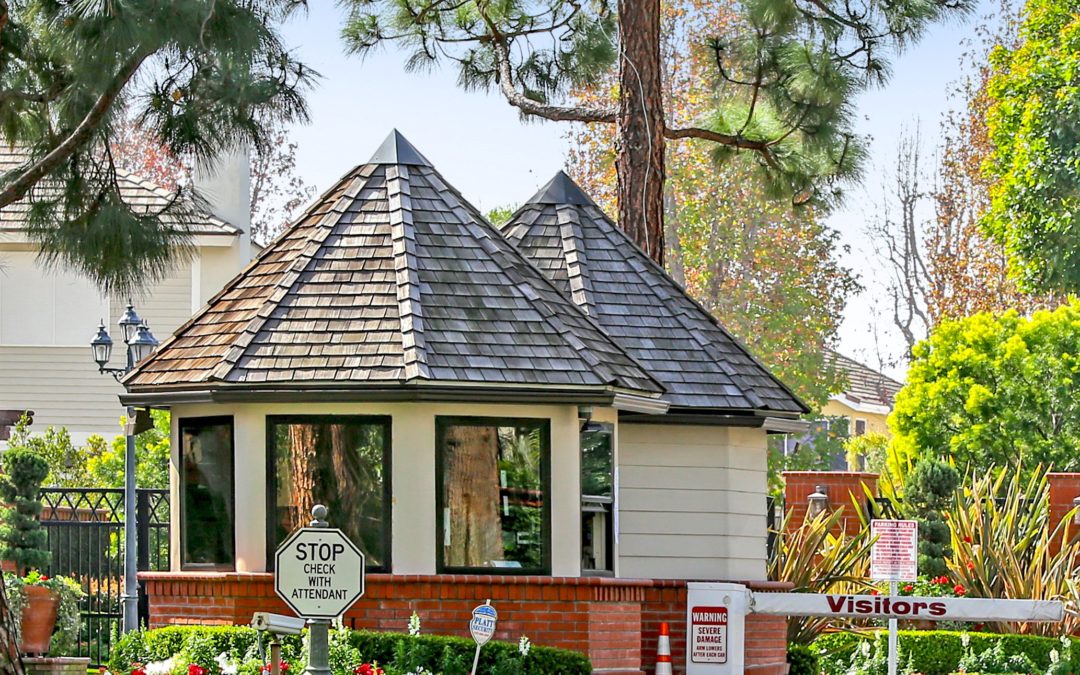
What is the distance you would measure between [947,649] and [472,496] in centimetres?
689

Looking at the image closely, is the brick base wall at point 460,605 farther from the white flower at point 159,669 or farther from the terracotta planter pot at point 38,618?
the white flower at point 159,669

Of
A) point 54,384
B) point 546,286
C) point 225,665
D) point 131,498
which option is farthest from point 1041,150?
point 225,665

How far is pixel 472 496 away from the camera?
1478cm

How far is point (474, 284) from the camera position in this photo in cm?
1552

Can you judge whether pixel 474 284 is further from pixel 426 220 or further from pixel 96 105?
pixel 96 105

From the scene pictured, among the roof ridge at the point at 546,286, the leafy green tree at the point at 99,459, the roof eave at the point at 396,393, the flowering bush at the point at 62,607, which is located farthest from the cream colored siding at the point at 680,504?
the leafy green tree at the point at 99,459

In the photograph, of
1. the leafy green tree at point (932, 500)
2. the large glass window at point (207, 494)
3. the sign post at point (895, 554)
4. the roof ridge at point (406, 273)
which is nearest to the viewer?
the roof ridge at point (406, 273)

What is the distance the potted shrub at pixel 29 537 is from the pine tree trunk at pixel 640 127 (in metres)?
7.64

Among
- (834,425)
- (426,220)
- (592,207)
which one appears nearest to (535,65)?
(592,207)

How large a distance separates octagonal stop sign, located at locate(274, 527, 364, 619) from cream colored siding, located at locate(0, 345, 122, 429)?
22.0 meters

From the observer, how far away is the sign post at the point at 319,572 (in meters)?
8.48

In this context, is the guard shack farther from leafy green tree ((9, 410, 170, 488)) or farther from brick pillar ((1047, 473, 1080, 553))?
leafy green tree ((9, 410, 170, 488))

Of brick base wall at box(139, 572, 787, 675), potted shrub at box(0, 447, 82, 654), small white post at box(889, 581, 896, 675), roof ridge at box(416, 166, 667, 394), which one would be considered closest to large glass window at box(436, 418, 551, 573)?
brick base wall at box(139, 572, 787, 675)

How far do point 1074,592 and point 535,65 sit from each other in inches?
378
